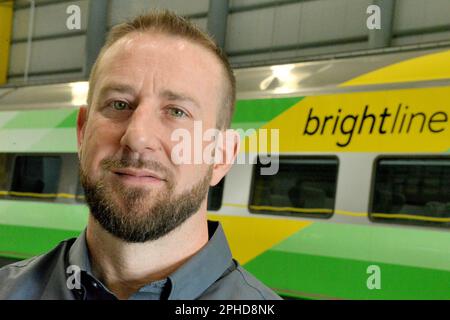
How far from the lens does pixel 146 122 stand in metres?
0.95

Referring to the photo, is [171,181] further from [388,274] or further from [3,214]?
[3,214]

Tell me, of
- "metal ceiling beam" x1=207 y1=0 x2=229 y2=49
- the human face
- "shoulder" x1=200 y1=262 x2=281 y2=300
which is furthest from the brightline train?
the human face

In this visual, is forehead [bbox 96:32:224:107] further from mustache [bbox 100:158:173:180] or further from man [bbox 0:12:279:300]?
mustache [bbox 100:158:173:180]

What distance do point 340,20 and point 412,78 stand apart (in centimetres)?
322

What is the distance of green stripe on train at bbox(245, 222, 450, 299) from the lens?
10.1ft

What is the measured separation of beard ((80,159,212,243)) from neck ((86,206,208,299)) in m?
0.03

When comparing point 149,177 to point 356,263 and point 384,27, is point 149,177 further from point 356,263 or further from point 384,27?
point 384,27

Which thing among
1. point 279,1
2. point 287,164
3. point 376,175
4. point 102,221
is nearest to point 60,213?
point 287,164

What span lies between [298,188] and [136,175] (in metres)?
2.73

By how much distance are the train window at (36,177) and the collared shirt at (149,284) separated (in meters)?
3.94

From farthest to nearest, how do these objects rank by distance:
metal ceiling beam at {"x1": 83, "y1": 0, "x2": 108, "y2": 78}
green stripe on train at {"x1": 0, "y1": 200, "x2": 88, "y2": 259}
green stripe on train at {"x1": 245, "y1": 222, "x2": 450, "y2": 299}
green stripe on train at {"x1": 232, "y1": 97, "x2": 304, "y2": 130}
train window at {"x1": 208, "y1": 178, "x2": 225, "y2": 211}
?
1. green stripe on train at {"x1": 0, "y1": 200, "x2": 88, "y2": 259}
2. metal ceiling beam at {"x1": 83, "y1": 0, "x2": 108, "y2": 78}
3. train window at {"x1": 208, "y1": 178, "x2": 225, "y2": 211}
4. green stripe on train at {"x1": 232, "y1": 97, "x2": 304, "y2": 130}
5. green stripe on train at {"x1": 245, "y1": 222, "x2": 450, "y2": 299}

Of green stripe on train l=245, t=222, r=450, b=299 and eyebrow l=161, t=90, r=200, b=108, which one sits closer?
eyebrow l=161, t=90, r=200, b=108

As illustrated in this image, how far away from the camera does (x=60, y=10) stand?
4.84m

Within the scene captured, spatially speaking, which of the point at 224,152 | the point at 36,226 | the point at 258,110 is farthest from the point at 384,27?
the point at 224,152
